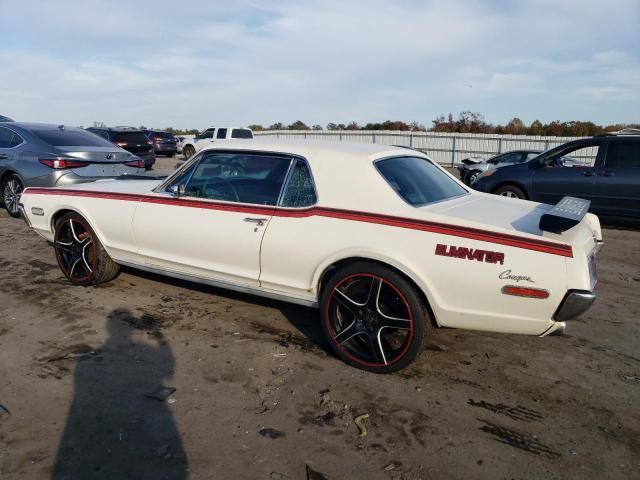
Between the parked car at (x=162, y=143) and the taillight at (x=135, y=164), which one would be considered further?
the parked car at (x=162, y=143)

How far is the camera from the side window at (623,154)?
311 inches

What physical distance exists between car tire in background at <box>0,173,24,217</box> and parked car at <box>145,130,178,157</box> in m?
17.9

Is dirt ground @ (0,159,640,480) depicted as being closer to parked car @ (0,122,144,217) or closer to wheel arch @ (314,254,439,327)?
wheel arch @ (314,254,439,327)

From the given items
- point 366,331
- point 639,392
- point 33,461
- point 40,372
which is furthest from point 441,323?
point 40,372

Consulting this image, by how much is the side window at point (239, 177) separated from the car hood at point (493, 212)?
1138 millimetres

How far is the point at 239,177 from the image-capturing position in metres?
4.00

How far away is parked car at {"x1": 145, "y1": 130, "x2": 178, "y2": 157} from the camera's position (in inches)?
996

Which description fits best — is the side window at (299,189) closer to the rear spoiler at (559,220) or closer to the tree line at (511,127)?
the rear spoiler at (559,220)

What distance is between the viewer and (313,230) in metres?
3.42

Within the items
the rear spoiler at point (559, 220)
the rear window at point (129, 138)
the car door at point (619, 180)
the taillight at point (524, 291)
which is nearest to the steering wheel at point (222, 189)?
the taillight at point (524, 291)

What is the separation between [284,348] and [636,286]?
3903mm

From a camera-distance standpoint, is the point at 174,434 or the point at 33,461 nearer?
the point at 33,461

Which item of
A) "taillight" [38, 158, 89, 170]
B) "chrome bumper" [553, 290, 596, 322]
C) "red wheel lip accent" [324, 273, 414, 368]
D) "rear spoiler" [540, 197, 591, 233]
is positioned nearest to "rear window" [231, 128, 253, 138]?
"taillight" [38, 158, 89, 170]

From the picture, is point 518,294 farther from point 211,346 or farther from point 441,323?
point 211,346
